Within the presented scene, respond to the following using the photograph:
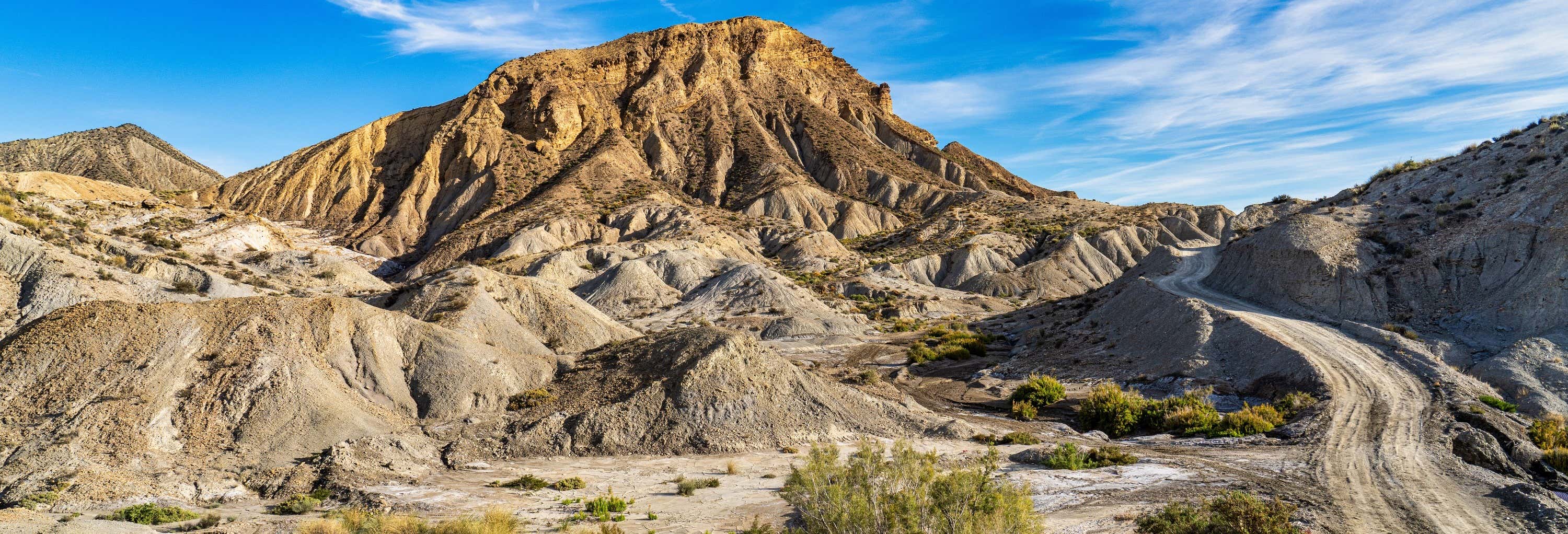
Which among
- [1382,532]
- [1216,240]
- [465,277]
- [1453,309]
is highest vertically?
[1216,240]

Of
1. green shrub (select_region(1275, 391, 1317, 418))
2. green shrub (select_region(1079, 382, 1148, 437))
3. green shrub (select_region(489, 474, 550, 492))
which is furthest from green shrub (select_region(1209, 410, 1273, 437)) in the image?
green shrub (select_region(489, 474, 550, 492))

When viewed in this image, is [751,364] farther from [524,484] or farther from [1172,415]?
[1172,415]

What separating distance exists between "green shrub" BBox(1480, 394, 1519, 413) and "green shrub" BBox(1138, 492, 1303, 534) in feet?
41.3

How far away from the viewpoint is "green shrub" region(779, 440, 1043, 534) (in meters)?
9.93

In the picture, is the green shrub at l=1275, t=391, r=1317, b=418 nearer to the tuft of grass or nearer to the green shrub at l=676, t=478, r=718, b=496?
the green shrub at l=676, t=478, r=718, b=496

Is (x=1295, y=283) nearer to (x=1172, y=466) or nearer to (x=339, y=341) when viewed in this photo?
(x=1172, y=466)

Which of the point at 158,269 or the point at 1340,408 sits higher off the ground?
the point at 158,269

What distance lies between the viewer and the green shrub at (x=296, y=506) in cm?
1380

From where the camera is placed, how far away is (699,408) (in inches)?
786

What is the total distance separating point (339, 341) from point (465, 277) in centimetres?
850

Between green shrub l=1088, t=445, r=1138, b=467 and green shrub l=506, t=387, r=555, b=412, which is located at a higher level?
green shrub l=506, t=387, r=555, b=412

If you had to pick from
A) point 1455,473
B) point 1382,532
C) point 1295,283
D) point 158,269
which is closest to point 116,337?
point 158,269

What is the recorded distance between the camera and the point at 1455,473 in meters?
15.9

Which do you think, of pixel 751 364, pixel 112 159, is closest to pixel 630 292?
pixel 751 364
